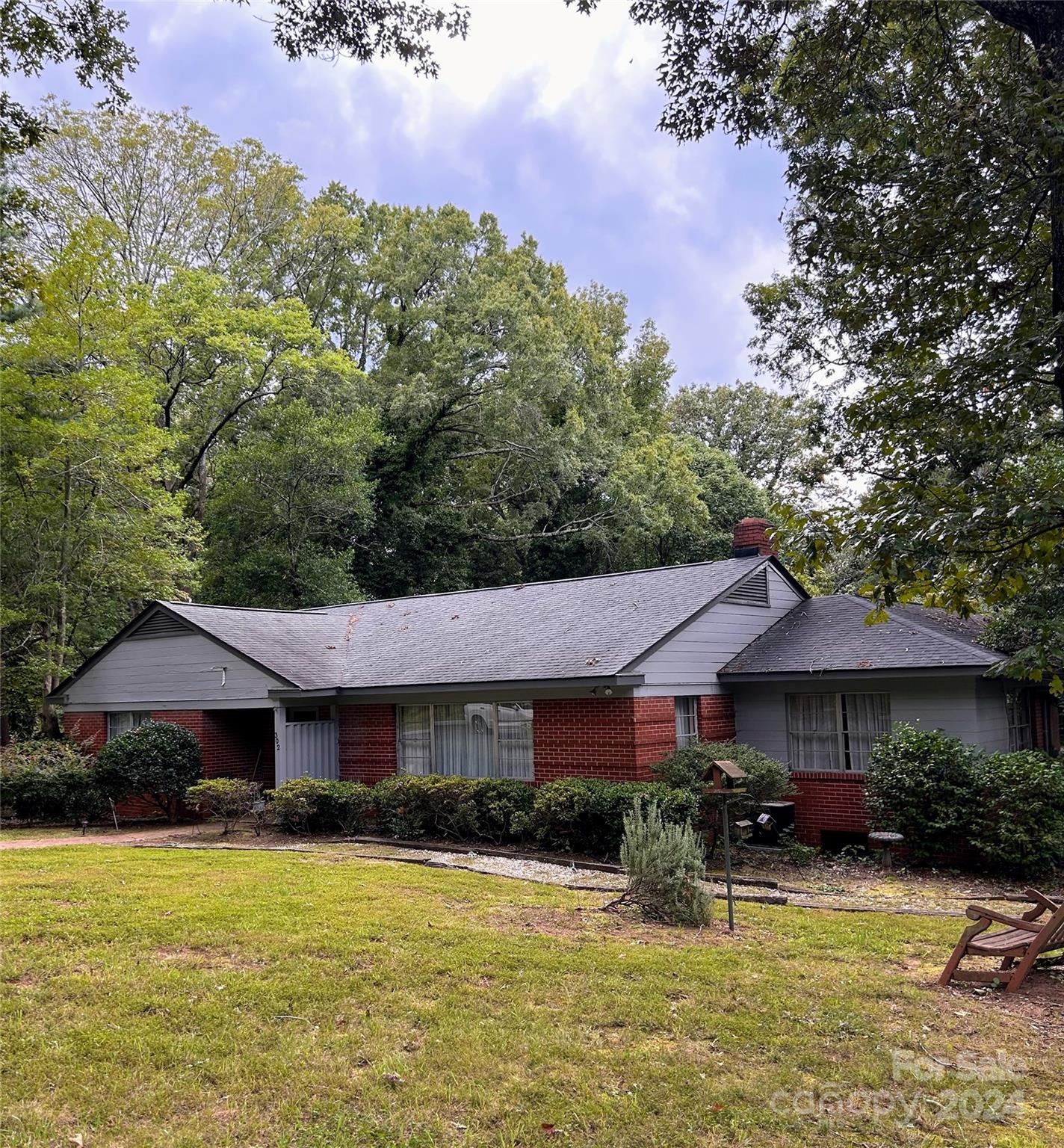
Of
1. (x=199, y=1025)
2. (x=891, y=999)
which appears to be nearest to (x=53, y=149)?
(x=199, y=1025)

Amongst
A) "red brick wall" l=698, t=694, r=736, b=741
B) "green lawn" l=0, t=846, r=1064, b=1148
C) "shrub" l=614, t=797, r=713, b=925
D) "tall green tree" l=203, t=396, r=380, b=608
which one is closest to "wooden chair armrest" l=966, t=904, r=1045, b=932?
"green lawn" l=0, t=846, r=1064, b=1148

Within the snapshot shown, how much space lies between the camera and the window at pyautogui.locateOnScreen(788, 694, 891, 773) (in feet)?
47.8

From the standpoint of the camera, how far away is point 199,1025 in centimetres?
566

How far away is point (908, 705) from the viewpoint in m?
14.2

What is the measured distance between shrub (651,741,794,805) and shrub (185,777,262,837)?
722 cm

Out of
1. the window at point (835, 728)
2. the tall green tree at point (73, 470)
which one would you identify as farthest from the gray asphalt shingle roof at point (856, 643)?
the tall green tree at point (73, 470)

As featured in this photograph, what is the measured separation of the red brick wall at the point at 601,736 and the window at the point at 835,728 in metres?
2.36

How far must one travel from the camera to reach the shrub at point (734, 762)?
13102mm

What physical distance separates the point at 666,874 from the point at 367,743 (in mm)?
9436

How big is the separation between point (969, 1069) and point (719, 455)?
1475 inches

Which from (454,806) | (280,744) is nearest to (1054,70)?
(454,806)

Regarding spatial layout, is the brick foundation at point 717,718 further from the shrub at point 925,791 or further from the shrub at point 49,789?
the shrub at point 49,789

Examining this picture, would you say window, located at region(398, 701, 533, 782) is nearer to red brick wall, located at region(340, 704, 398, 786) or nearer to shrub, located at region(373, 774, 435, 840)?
red brick wall, located at region(340, 704, 398, 786)

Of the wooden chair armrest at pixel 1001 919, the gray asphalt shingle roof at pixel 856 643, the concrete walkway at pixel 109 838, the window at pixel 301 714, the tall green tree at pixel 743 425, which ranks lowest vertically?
the concrete walkway at pixel 109 838
